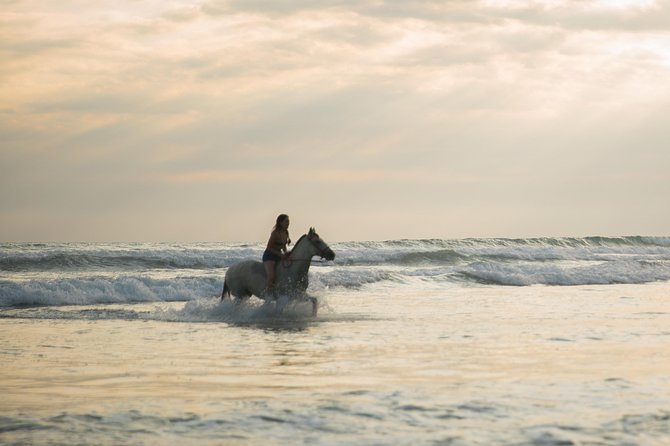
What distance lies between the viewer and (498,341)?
492 inches

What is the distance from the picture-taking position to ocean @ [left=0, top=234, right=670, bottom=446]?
6980 mm

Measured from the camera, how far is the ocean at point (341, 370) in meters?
6.98

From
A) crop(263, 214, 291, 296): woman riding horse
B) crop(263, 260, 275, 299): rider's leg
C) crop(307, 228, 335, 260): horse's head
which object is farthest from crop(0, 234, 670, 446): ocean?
crop(307, 228, 335, 260): horse's head

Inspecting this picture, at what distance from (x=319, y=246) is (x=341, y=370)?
7005mm

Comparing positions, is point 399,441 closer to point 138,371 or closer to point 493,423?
point 493,423

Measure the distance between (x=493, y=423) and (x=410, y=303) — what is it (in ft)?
44.9

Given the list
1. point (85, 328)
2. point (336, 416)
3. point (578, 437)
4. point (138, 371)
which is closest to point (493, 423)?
point (578, 437)

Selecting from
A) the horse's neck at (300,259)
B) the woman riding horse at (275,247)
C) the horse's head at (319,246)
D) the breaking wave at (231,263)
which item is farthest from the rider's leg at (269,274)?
the breaking wave at (231,263)

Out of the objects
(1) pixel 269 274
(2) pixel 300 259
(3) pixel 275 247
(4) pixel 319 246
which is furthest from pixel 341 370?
(3) pixel 275 247

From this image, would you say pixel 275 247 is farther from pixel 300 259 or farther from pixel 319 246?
pixel 319 246

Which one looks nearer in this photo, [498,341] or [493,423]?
[493,423]

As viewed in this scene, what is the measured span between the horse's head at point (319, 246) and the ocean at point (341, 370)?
3.76 ft

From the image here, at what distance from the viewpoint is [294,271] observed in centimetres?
1711

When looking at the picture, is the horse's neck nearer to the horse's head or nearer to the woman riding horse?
the horse's head
